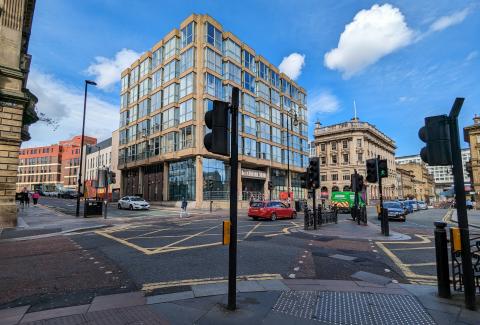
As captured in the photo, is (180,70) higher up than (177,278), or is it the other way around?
(180,70)

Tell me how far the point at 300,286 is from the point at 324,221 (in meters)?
13.7

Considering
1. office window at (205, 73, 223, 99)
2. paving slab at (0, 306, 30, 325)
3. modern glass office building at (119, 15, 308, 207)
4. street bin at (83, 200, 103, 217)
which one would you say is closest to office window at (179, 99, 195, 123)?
modern glass office building at (119, 15, 308, 207)

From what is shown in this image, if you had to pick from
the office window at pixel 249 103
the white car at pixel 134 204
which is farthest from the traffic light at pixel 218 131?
the office window at pixel 249 103

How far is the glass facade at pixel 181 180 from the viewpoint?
38.6m

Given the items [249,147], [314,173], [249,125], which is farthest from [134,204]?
[314,173]

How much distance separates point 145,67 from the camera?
49219 millimetres

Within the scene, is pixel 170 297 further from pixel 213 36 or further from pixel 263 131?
pixel 263 131

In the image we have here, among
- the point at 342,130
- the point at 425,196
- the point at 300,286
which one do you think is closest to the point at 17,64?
Result: the point at 300,286

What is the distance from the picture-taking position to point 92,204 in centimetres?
2328

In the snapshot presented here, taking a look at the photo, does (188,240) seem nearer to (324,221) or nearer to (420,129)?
(420,129)

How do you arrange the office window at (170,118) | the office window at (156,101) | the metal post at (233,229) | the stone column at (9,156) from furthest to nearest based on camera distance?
1. the office window at (156,101)
2. the office window at (170,118)
3. the stone column at (9,156)
4. the metal post at (233,229)

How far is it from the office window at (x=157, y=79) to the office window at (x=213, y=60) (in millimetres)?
9408

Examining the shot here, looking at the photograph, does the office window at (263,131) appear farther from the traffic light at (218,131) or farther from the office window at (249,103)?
the traffic light at (218,131)

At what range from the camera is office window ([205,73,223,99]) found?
39.5 metres
